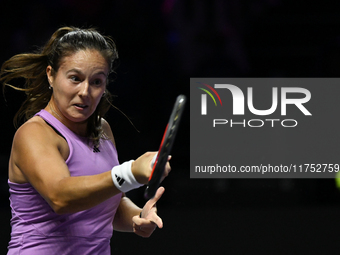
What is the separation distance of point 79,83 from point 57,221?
415 millimetres

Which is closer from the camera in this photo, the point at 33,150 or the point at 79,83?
the point at 33,150

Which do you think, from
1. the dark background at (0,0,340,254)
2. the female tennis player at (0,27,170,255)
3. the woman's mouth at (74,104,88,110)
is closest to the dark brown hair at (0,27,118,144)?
the female tennis player at (0,27,170,255)

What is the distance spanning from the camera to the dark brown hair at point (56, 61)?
1.48m

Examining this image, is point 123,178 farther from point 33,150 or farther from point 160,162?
point 33,150

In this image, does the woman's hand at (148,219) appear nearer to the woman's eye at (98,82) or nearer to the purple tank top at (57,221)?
the purple tank top at (57,221)

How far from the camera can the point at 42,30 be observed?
11.1 ft

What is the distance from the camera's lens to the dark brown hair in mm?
1480

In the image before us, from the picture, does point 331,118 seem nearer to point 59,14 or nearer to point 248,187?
point 248,187

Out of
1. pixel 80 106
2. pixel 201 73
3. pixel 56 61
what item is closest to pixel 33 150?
pixel 80 106

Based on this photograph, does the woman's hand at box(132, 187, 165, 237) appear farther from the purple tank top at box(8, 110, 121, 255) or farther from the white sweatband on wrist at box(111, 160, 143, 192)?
the white sweatband on wrist at box(111, 160, 143, 192)

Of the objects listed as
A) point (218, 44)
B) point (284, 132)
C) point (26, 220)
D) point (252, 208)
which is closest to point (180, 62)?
point (218, 44)

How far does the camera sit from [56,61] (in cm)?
150

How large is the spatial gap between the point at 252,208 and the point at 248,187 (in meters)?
0.18

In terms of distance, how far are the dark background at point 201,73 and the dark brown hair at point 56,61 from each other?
1.26m
